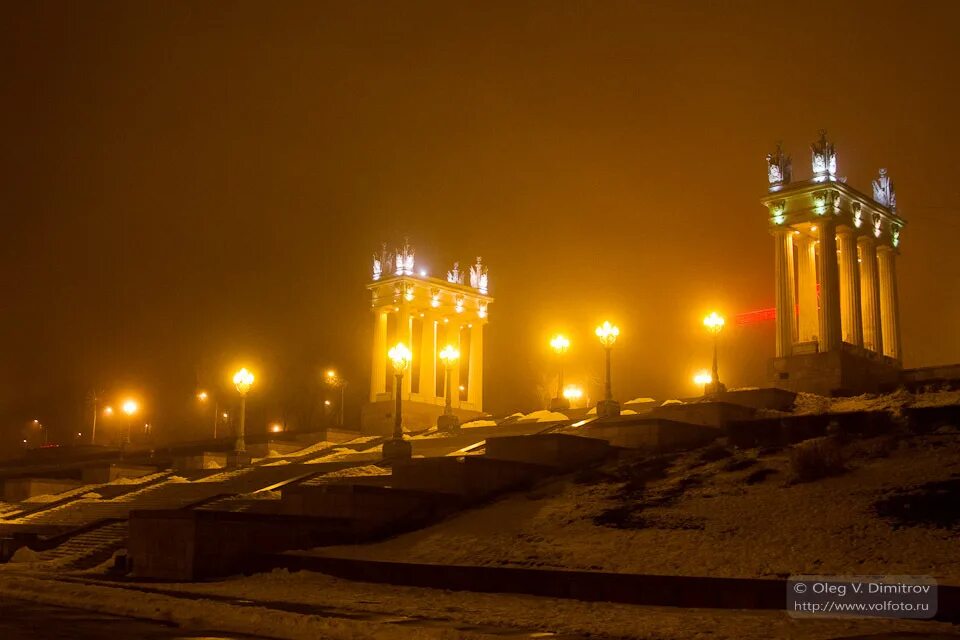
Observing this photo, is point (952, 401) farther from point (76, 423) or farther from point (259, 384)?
point (76, 423)

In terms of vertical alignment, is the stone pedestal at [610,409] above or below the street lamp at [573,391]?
below

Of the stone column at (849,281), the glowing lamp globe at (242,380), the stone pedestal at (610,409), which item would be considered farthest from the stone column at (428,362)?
the stone pedestal at (610,409)

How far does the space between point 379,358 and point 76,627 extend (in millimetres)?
54987

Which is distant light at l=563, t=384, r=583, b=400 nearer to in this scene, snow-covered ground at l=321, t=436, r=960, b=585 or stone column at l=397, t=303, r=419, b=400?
stone column at l=397, t=303, r=419, b=400

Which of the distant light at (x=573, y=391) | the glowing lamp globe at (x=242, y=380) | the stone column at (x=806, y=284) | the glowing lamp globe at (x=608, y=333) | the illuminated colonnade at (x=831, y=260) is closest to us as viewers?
the glowing lamp globe at (x=608, y=333)

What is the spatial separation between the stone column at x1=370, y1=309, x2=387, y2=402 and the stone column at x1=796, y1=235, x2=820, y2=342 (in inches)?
1162

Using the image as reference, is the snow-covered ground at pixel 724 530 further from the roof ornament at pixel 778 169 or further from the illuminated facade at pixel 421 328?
the illuminated facade at pixel 421 328

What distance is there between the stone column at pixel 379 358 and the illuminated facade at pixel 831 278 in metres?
29.4

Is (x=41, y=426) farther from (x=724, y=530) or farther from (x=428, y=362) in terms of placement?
(x=724, y=530)

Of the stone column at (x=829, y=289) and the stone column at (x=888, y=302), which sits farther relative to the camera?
the stone column at (x=888, y=302)

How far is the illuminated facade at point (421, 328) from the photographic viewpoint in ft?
216

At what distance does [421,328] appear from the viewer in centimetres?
7062

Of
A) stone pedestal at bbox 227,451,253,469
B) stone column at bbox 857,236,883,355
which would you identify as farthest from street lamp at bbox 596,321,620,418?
stone column at bbox 857,236,883,355

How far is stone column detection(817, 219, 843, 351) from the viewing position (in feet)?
135
